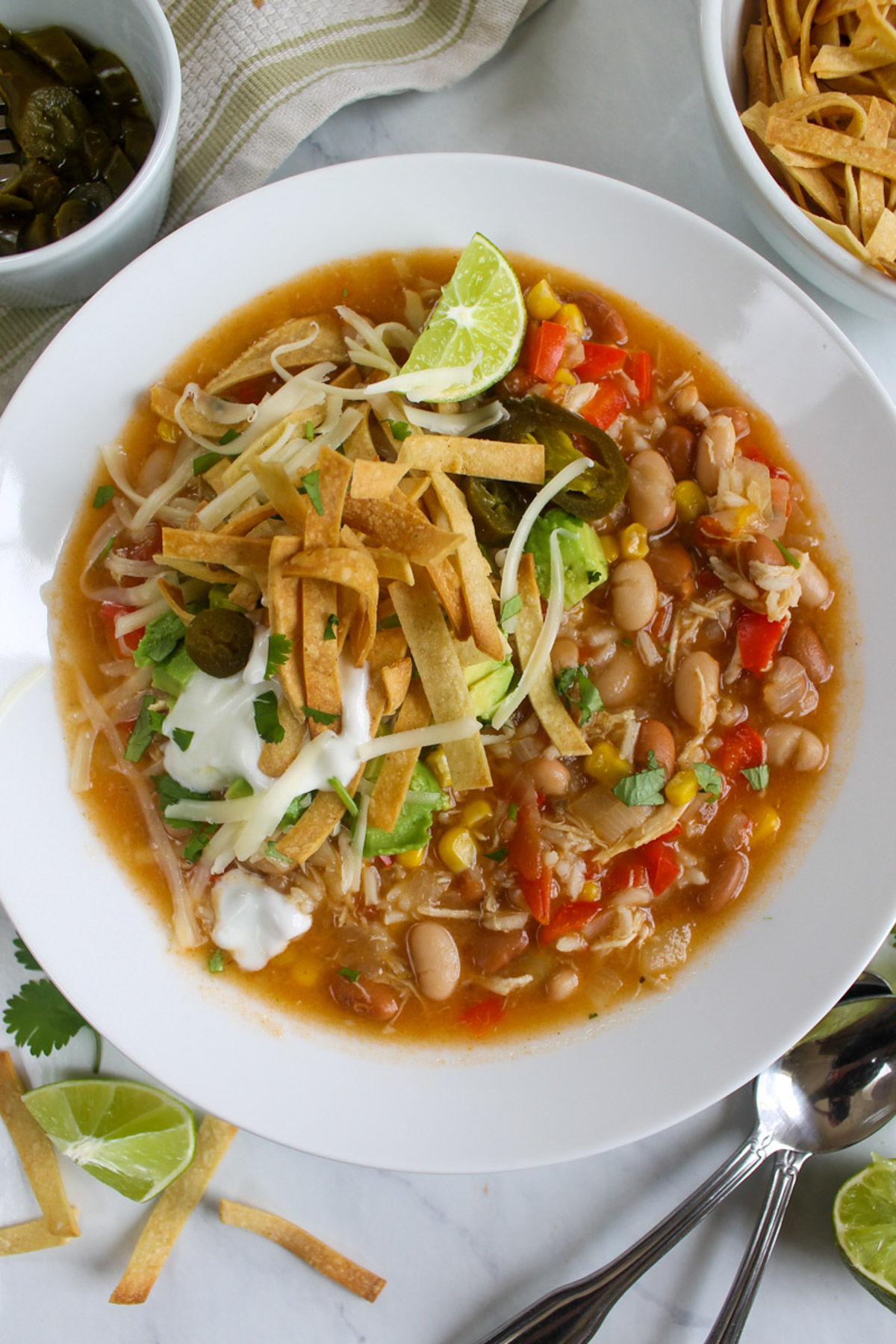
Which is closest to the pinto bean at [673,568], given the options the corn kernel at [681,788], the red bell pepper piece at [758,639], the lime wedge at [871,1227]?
the red bell pepper piece at [758,639]

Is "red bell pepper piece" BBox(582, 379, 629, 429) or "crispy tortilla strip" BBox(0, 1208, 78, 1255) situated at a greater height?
"red bell pepper piece" BBox(582, 379, 629, 429)

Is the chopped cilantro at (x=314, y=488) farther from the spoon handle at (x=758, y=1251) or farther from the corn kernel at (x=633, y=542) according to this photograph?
the spoon handle at (x=758, y=1251)

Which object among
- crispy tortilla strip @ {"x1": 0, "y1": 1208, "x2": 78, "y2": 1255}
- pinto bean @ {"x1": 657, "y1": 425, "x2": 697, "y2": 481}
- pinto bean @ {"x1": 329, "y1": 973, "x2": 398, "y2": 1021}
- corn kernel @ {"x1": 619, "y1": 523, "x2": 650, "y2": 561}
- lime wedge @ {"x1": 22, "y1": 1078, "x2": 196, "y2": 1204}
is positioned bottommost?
crispy tortilla strip @ {"x1": 0, "y1": 1208, "x2": 78, "y2": 1255}

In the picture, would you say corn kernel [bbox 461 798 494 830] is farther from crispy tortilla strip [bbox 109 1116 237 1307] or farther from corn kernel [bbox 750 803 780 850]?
crispy tortilla strip [bbox 109 1116 237 1307]

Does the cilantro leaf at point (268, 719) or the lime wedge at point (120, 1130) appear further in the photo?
the lime wedge at point (120, 1130)

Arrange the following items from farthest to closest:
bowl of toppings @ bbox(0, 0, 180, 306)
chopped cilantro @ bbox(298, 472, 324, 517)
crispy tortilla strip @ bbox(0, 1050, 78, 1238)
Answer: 1. crispy tortilla strip @ bbox(0, 1050, 78, 1238)
2. bowl of toppings @ bbox(0, 0, 180, 306)
3. chopped cilantro @ bbox(298, 472, 324, 517)

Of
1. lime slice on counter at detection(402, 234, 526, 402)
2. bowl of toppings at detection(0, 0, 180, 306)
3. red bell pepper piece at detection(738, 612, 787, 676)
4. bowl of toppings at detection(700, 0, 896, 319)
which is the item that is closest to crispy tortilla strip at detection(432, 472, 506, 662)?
lime slice on counter at detection(402, 234, 526, 402)

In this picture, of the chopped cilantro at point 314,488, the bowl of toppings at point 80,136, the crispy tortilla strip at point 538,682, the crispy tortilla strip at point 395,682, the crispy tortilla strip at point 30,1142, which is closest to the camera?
the chopped cilantro at point 314,488
